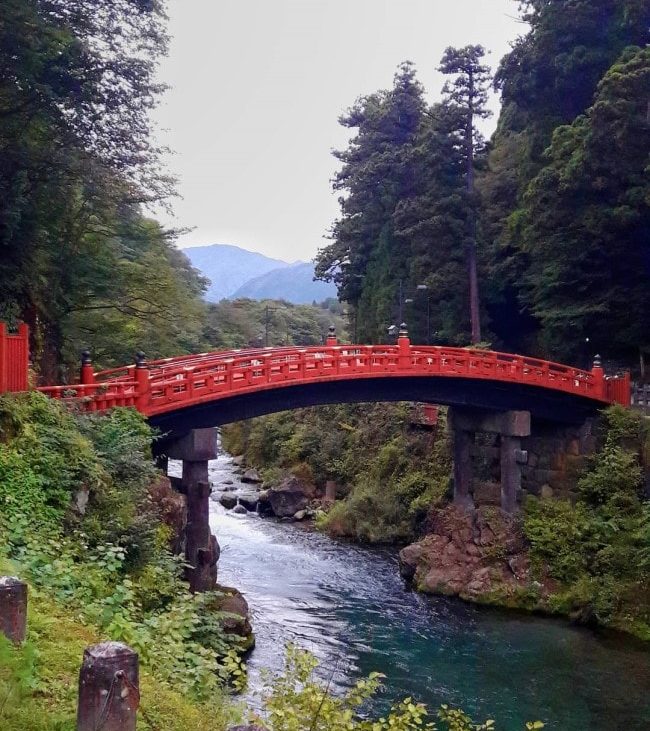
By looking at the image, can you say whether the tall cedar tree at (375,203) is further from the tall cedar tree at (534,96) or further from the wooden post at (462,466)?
the wooden post at (462,466)

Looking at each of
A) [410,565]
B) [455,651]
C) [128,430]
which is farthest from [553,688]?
[128,430]

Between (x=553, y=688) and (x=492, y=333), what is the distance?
71.6 feet

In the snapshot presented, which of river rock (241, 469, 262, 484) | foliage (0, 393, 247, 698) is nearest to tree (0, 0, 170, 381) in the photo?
foliage (0, 393, 247, 698)

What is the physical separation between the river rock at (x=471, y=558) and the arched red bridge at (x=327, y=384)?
Result: 3.83m

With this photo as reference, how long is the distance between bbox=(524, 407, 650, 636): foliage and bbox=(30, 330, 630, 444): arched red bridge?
1.85m

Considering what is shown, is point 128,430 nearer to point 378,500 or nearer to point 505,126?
point 378,500

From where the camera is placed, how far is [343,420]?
125ft

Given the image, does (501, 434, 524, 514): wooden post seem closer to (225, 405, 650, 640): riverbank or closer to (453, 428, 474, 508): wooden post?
(225, 405, 650, 640): riverbank

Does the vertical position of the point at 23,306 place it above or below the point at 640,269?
below

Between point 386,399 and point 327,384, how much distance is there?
251cm

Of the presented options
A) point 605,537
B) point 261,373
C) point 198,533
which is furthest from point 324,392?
point 605,537

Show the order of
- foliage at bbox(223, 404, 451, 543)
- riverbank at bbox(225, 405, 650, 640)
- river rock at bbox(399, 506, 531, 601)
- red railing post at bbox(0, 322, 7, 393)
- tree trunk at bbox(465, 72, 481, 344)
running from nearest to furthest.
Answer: red railing post at bbox(0, 322, 7, 393) < riverbank at bbox(225, 405, 650, 640) < river rock at bbox(399, 506, 531, 601) < foliage at bbox(223, 404, 451, 543) < tree trunk at bbox(465, 72, 481, 344)

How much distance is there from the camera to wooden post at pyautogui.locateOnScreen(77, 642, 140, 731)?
4.32m

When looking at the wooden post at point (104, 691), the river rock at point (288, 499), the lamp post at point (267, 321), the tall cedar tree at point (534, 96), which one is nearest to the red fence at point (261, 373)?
the tall cedar tree at point (534, 96)
